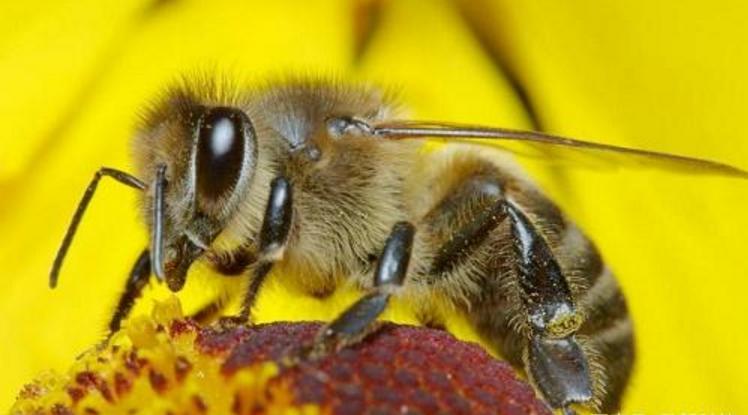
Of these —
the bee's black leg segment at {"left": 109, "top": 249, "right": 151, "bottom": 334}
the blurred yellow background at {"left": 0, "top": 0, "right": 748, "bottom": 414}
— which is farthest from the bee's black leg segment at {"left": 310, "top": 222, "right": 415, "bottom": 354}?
the blurred yellow background at {"left": 0, "top": 0, "right": 748, "bottom": 414}

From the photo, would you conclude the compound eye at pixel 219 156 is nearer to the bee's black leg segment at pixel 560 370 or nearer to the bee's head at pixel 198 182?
the bee's head at pixel 198 182

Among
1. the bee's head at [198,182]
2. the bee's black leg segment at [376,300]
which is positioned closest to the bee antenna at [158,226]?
the bee's head at [198,182]

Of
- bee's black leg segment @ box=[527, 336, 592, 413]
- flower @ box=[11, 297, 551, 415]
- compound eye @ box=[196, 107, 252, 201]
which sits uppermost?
compound eye @ box=[196, 107, 252, 201]

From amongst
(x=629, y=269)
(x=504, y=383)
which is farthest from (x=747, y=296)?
(x=504, y=383)

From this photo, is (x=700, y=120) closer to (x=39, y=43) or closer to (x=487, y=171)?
(x=487, y=171)

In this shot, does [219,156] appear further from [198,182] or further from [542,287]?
[542,287]

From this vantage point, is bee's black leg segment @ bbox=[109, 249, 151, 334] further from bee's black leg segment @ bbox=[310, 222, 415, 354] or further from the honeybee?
bee's black leg segment @ bbox=[310, 222, 415, 354]

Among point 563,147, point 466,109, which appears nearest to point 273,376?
point 563,147
